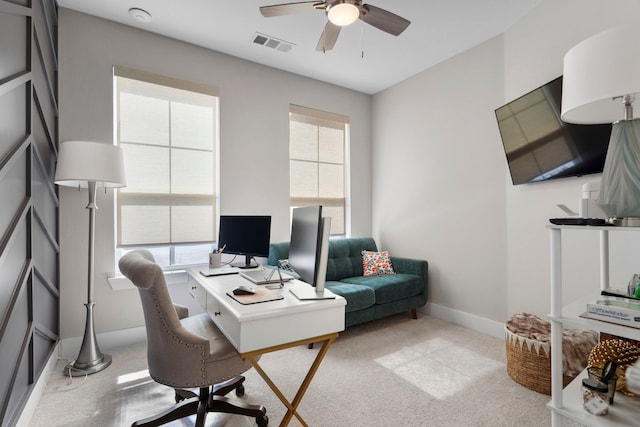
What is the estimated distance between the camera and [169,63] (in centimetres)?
311

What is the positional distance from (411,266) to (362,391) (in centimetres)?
185

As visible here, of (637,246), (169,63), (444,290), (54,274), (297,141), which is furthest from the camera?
(297,141)

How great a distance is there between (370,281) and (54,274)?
2.93 metres

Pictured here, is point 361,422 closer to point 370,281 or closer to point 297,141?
point 370,281

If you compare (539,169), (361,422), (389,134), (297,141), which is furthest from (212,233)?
(539,169)

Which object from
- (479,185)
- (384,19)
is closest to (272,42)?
(384,19)

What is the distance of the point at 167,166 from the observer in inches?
123

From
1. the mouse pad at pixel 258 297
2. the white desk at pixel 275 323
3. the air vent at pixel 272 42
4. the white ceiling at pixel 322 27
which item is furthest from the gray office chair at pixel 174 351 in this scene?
the air vent at pixel 272 42

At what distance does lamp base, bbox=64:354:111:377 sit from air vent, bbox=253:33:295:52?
3221 millimetres

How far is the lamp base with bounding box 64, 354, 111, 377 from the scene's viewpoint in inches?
92.4

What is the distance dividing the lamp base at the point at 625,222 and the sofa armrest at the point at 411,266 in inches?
103

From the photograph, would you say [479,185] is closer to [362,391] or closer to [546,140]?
[546,140]

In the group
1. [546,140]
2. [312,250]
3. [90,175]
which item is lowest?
[312,250]

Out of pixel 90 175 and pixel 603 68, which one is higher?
pixel 603 68
